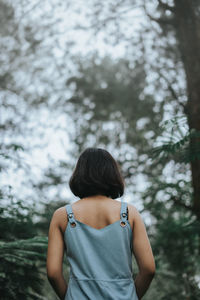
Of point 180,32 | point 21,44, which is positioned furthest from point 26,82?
point 180,32

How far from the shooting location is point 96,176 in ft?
8.83

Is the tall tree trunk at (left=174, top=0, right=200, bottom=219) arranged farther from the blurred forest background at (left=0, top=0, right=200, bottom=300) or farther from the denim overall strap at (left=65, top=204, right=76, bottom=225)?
the denim overall strap at (left=65, top=204, right=76, bottom=225)

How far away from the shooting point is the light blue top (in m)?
2.41

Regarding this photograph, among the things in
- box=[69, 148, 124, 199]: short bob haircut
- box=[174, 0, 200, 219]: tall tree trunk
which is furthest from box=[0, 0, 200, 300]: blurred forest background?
box=[69, 148, 124, 199]: short bob haircut

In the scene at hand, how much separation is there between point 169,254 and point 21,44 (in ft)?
24.3

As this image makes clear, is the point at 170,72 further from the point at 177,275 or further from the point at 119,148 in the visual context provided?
the point at 177,275

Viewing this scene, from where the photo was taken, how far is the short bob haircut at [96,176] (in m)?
2.68

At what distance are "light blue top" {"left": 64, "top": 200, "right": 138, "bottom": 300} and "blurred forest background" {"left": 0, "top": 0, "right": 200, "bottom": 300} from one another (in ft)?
9.94

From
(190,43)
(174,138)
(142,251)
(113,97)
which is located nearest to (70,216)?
(142,251)

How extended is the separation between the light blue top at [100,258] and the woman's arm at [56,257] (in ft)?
0.18

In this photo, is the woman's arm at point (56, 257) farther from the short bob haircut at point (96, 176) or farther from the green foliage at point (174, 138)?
the green foliage at point (174, 138)

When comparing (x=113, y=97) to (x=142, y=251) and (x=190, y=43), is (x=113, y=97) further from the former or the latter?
(x=142, y=251)

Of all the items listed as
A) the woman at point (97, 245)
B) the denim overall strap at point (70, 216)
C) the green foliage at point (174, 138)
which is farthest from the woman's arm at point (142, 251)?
the green foliage at point (174, 138)

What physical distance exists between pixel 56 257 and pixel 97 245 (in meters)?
0.28
